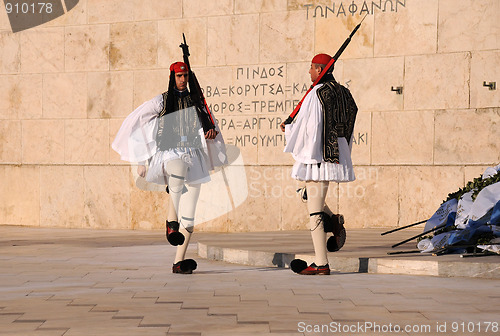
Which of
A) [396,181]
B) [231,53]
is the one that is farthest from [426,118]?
[231,53]

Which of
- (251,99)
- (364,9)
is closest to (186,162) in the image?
(251,99)

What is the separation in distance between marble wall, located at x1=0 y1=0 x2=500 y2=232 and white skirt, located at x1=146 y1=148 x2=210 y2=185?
573cm

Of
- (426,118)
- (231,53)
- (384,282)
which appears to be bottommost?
(384,282)

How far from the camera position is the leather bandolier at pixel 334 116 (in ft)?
28.6

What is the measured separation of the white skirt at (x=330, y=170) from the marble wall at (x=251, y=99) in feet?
17.9

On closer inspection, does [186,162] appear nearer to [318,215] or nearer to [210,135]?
[210,135]

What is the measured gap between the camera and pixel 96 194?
1658 cm

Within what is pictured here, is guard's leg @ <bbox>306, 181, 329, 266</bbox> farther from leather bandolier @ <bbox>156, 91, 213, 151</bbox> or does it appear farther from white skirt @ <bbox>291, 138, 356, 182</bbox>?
leather bandolier @ <bbox>156, 91, 213, 151</bbox>

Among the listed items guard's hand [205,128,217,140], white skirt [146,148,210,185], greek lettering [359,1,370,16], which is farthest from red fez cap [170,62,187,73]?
greek lettering [359,1,370,16]

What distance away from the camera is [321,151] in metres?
8.77

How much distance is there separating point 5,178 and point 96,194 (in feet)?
6.48

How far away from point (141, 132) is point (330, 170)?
200 centimetres

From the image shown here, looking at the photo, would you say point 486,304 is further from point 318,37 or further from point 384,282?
point 318,37

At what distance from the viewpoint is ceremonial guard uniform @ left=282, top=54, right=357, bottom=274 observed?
28.6ft
